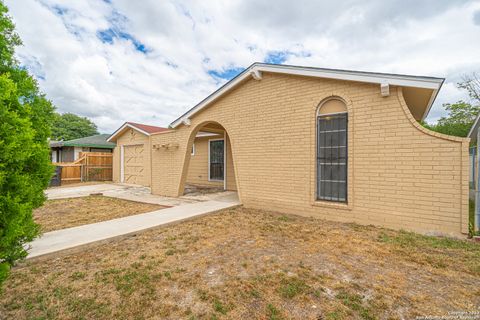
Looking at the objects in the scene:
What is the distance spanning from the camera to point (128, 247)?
13.2 feet

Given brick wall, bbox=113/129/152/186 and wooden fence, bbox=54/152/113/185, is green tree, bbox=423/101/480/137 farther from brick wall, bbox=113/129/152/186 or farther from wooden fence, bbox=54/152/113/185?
wooden fence, bbox=54/152/113/185

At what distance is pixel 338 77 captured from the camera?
17.7 ft

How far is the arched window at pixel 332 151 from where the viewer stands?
18.5 feet

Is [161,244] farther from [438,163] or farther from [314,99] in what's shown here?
[438,163]

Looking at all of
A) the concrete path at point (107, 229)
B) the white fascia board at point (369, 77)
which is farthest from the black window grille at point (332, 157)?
the concrete path at point (107, 229)

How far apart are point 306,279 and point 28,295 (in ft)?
11.1

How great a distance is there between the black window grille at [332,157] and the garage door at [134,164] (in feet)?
35.7

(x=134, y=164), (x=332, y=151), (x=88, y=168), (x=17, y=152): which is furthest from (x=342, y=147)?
(x=88, y=168)

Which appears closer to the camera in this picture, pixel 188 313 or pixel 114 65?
pixel 188 313

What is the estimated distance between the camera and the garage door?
13.3 metres

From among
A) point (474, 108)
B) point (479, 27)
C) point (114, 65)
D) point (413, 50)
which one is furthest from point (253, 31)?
point (474, 108)

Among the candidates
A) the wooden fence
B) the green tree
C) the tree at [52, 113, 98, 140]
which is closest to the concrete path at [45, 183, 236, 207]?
the wooden fence

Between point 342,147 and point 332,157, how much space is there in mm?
359

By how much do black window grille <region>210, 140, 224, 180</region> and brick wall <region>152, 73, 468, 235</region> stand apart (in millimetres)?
3624
